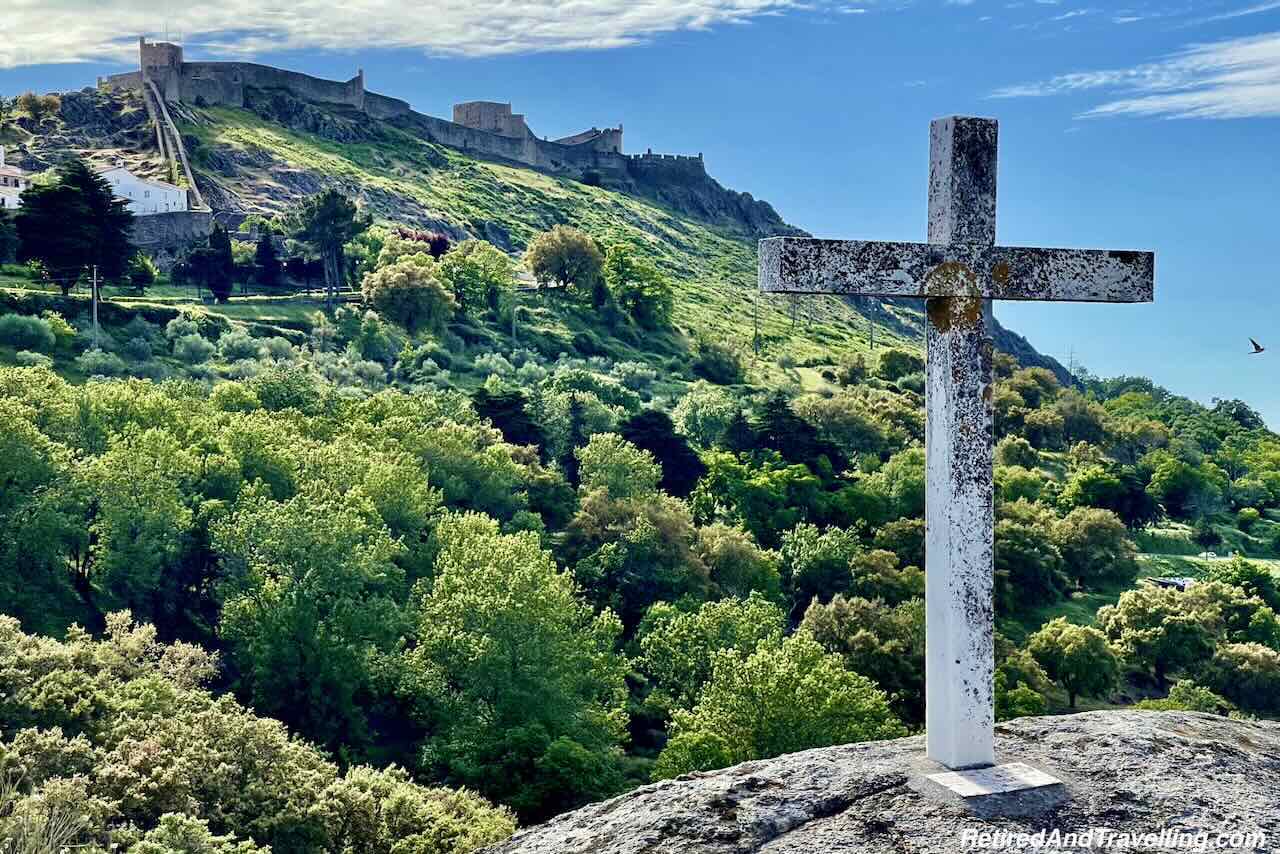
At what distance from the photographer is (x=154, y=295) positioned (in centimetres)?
8369

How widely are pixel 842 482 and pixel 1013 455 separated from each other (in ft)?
77.2

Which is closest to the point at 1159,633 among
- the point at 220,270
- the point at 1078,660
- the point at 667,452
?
the point at 1078,660

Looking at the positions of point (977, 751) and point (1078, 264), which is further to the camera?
point (1078, 264)

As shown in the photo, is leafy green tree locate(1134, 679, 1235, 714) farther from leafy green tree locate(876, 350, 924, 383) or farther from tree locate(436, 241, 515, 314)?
tree locate(436, 241, 515, 314)

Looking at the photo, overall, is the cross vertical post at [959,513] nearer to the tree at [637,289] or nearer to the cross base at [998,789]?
the cross base at [998,789]

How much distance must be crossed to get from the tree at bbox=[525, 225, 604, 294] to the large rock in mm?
103798

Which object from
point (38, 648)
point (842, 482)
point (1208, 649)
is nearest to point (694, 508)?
point (842, 482)

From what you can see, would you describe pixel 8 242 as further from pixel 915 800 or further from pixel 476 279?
pixel 915 800

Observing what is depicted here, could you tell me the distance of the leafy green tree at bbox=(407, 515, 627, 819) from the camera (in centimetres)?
3259

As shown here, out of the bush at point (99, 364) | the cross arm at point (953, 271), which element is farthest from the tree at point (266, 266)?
the cross arm at point (953, 271)

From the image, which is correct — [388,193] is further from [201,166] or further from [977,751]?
[977,751]

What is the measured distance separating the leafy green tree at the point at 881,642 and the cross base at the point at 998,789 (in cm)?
3107

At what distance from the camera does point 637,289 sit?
377 ft

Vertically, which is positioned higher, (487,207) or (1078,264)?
(487,207)
